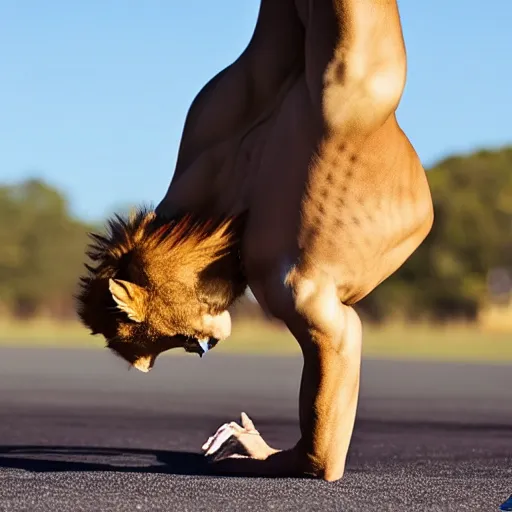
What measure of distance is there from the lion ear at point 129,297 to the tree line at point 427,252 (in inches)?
1447

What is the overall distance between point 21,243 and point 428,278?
21.9 meters

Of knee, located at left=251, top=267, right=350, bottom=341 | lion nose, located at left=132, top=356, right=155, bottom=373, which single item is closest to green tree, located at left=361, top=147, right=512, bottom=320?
lion nose, located at left=132, top=356, right=155, bottom=373

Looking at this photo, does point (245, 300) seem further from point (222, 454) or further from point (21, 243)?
point (21, 243)

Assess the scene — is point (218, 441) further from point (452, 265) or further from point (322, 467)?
point (452, 265)

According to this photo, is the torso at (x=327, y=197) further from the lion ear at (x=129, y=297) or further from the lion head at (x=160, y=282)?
the lion ear at (x=129, y=297)

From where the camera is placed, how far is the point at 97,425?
680cm

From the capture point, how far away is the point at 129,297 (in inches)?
151

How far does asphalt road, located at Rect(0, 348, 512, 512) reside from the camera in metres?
3.44

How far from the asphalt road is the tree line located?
97.3ft

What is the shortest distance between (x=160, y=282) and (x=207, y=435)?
261 centimetres

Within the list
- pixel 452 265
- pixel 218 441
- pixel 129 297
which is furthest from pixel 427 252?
pixel 129 297

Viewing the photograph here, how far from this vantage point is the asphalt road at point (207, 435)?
11.3ft

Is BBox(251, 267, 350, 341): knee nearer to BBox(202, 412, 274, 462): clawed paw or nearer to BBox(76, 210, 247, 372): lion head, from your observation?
BBox(76, 210, 247, 372): lion head

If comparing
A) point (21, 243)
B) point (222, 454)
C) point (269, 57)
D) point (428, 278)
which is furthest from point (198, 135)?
point (21, 243)
